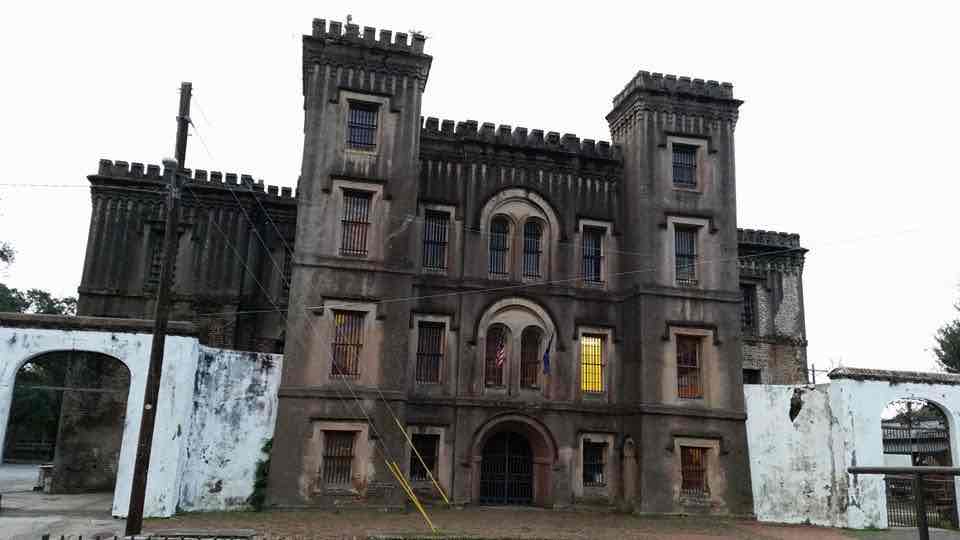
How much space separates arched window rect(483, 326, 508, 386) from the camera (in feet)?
85.5

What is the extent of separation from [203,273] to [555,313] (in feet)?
45.9

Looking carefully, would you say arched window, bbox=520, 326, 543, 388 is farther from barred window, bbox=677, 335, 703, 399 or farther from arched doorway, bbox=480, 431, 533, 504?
barred window, bbox=677, 335, 703, 399

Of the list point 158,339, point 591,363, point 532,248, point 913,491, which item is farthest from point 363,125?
point 913,491

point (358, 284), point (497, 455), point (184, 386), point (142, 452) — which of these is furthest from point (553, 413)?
point (142, 452)

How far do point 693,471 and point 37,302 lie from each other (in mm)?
54088

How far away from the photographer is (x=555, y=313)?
26719 millimetres

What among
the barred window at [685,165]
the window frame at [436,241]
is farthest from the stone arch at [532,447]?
the barred window at [685,165]

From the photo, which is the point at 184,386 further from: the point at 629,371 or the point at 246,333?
the point at 629,371

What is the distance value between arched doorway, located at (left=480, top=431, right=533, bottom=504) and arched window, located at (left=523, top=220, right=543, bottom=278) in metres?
5.91

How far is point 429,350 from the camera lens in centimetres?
2573

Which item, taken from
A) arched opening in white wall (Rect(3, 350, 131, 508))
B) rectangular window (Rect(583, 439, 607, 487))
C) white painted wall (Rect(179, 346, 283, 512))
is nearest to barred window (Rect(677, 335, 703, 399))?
rectangular window (Rect(583, 439, 607, 487))

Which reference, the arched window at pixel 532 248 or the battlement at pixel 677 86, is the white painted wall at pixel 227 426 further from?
the battlement at pixel 677 86

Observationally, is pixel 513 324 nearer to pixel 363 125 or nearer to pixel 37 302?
pixel 363 125

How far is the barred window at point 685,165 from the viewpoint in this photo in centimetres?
2769
